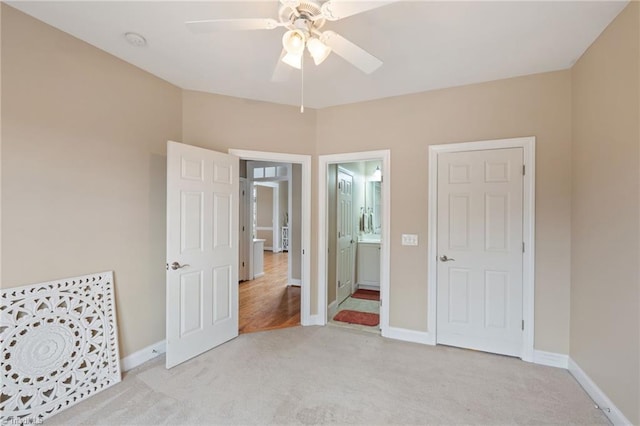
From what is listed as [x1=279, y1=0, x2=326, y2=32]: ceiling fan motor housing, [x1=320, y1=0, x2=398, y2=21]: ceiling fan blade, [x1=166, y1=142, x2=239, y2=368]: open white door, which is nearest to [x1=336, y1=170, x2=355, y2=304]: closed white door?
[x1=166, y1=142, x2=239, y2=368]: open white door

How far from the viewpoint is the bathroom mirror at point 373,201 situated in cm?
568

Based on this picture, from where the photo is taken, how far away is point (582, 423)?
1894 mm

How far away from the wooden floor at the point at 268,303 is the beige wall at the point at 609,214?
9.00 feet

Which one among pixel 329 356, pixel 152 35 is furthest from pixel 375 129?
pixel 329 356

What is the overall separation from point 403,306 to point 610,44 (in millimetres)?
2662

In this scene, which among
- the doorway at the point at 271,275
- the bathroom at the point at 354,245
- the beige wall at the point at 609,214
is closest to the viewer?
the beige wall at the point at 609,214

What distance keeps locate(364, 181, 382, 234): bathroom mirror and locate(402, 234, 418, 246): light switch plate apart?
2.49 m

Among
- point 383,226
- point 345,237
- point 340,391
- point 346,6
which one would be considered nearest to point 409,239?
point 383,226

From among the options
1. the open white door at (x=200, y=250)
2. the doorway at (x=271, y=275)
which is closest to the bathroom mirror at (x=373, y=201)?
the doorway at (x=271, y=275)

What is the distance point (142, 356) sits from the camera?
8.63 feet

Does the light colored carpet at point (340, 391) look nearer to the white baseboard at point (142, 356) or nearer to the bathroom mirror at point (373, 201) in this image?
the white baseboard at point (142, 356)

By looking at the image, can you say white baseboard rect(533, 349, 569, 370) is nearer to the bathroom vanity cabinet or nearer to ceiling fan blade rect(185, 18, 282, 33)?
the bathroom vanity cabinet

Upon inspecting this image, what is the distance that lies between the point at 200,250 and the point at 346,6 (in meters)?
2.31

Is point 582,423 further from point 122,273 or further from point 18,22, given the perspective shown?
point 18,22
